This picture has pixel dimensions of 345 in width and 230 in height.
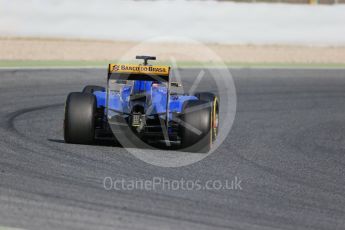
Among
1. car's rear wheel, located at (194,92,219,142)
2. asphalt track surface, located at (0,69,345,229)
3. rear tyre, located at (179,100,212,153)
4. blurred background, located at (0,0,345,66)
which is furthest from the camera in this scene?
blurred background, located at (0,0,345,66)

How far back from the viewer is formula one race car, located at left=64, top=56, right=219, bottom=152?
10359 millimetres

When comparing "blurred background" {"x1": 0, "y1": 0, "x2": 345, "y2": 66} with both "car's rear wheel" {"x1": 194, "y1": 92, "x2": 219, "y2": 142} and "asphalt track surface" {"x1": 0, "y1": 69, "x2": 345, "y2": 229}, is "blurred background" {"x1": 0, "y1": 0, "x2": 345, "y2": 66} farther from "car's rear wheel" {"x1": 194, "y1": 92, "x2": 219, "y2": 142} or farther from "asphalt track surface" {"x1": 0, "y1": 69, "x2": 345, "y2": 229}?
"car's rear wheel" {"x1": 194, "y1": 92, "x2": 219, "y2": 142}

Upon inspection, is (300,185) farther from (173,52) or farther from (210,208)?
(173,52)

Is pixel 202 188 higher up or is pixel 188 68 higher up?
pixel 188 68

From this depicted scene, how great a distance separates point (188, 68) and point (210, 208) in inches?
527

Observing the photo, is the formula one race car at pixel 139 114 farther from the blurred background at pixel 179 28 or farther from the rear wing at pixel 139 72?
the blurred background at pixel 179 28

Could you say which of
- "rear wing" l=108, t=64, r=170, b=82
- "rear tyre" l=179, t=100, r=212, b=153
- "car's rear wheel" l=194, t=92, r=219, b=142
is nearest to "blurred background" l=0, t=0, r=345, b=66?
"car's rear wheel" l=194, t=92, r=219, b=142

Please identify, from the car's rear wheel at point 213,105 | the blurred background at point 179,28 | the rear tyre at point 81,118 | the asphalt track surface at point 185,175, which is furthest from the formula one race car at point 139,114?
the blurred background at point 179,28

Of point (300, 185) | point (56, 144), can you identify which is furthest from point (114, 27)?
point (300, 185)

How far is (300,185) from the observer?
9.13m

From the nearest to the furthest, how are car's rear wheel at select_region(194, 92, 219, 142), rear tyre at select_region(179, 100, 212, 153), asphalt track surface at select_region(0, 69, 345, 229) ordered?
1. asphalt track surface at select_region(0, 69, 345, 229)
2. rear tyre at select_region(179, 100, 212, 153)
3. car's rear wheel at select_region(194, 92, 219, 142)

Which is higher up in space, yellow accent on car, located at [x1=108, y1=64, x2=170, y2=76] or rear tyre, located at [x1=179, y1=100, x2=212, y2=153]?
yellow accent on car, located at [x1=108, y1=64, x2=170, y2=76]

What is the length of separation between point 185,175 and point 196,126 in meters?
1.30

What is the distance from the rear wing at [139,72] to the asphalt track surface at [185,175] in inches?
36.5
